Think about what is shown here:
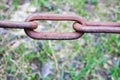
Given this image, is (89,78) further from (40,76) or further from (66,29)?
(66,29)

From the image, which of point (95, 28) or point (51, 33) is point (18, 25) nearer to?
point (51, 33)

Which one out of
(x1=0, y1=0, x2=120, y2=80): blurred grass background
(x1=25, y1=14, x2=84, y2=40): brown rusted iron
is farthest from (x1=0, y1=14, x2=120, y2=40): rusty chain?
(x1=0, y1=0, x2=120, y2=80): blurred grass background

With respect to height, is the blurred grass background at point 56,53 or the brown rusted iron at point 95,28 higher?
the brown rusted iron at point 95,28

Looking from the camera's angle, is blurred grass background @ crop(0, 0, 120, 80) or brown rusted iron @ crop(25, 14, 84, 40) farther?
blurred grass background @ crop(0, 0, 120, 80)

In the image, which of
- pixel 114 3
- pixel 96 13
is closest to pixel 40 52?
pixel 96 13

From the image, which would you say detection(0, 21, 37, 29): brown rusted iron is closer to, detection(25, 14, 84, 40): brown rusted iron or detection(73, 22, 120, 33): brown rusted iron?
A: detection(25, 14, 84, 40): brown rusted iron

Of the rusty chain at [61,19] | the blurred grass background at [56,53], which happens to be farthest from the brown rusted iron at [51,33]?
the blurred grass background at [56,53]

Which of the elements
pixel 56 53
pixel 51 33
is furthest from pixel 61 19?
pixel 56 53

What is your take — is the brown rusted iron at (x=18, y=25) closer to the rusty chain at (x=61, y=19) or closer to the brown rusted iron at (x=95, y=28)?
the rusty chain at (x=61, y=19)
